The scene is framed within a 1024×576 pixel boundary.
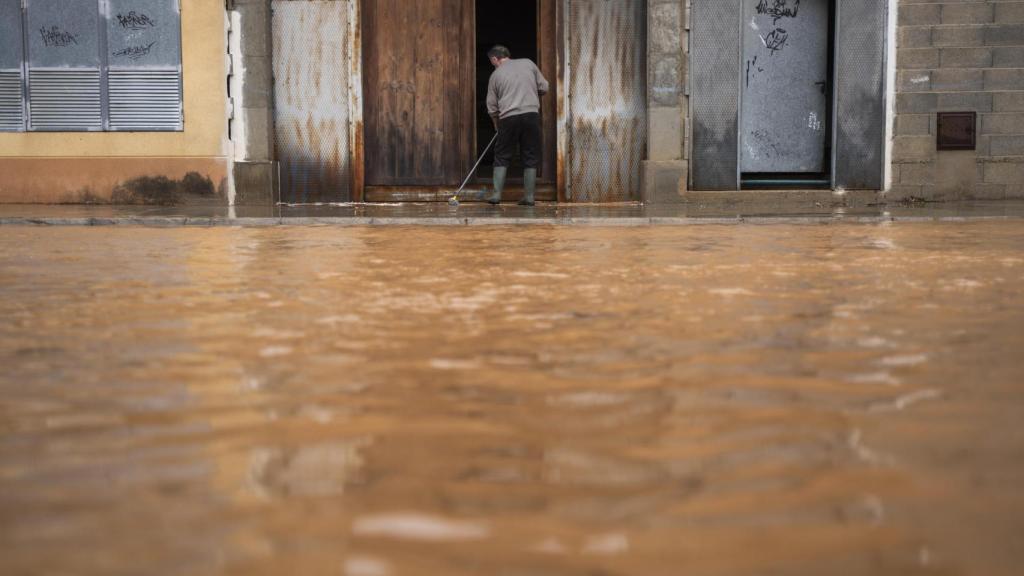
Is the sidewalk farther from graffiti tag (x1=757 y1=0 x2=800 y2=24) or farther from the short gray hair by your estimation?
graffiti tag (x1=757 y1=0 x2=800 y2=24)

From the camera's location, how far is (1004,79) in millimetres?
15227

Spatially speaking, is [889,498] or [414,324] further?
[414,324]

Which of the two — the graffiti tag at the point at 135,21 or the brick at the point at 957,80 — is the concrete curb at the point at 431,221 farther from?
the graffiti tag at the point at 135,21

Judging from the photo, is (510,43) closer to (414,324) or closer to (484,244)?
(484,244)

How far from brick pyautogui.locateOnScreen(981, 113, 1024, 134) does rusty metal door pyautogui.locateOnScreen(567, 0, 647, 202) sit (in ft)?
12.8

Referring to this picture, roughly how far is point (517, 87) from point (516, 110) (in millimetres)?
246

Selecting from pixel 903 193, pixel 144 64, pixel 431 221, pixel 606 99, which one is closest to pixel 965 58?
pixel 903 193

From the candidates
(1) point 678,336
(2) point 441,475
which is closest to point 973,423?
(2) point 441,475

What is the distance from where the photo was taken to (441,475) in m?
2.30

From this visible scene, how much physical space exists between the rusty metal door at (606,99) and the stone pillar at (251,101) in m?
3.52

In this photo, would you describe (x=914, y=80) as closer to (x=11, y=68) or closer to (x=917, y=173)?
(x=917, y=173)

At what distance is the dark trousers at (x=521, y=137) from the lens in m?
14.4

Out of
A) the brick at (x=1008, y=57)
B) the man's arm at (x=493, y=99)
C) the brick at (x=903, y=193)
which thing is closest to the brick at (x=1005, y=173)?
the brick at (x=903, y=193)

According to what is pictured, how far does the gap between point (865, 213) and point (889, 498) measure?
11.1 metres
